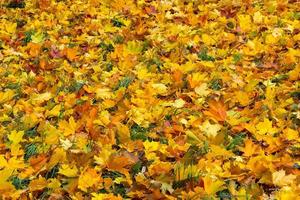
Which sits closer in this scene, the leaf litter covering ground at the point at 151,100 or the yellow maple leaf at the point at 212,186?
the yellow maple leaf at the point at 212,186

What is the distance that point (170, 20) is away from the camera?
195 inches

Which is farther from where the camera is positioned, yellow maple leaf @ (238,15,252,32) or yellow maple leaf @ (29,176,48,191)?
yellow maple leaf @ (238,15,252,32)

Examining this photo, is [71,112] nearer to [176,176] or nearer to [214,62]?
[176,176]

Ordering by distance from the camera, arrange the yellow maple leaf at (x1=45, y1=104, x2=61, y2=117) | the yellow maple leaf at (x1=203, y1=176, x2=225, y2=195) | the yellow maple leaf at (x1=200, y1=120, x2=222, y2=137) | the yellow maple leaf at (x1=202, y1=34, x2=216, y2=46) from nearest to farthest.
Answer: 1. the yellow maple leaf at (x1=203, y1=176, x2=225, y2=195)
2. the yellow maple leaf at (x1=200, y1=120, x2=222, y2=137)
3. the yellow maple leaf at (x1=45, y1=104, x2=61, y2=117)
4. the yellow maple leaf at (x1=202, y1=34, x2=216, y2=46)

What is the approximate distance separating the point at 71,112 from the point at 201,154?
98cm

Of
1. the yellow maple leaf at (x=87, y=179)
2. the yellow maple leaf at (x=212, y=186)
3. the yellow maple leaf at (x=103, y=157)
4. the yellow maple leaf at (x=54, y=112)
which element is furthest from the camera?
the yellow maple leaf at (x=54, y=112)

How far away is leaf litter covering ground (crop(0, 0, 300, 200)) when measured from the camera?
96.1 inches

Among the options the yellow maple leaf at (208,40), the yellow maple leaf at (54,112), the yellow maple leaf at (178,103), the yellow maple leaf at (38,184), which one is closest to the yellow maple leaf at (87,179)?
the yellow maple leaf at (38,184)

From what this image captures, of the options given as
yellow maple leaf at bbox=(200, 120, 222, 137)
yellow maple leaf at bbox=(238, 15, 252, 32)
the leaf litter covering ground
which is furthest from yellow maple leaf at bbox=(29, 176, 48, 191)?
yellow maple leaf at bbox=(238, 15, 252, 32)

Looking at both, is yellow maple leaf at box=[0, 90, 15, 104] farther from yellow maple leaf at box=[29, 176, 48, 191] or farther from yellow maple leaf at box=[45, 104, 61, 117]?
yellow maple leaf at box=[29, 176, 48, 191]

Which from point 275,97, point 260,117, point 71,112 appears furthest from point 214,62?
point 71,112

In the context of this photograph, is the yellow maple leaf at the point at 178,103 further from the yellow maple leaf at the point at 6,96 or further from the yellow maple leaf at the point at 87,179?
the yellow maple leaf at the point at 6,96

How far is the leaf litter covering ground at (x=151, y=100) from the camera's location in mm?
2441

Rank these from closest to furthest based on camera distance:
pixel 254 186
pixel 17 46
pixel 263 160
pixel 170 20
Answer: pixel 254 186 < pixel 263 160 < pixel 17 46 < pixel 170 20
